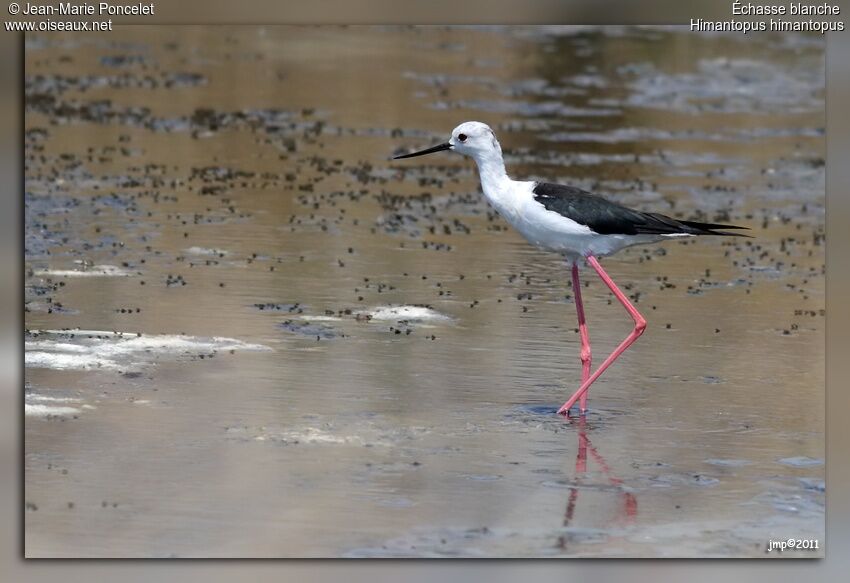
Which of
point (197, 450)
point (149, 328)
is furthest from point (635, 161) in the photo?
point (197, 450)

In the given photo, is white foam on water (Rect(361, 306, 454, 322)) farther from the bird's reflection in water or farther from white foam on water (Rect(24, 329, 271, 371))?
the bird's reflection in water

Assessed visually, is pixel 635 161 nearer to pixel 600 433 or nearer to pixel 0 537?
pixel 600 433

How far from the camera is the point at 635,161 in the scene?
14.2 meters

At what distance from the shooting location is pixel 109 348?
329 inches

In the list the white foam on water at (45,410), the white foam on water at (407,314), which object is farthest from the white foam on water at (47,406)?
the white foam on water at (407,314)

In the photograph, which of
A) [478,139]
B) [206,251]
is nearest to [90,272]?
[206,251]

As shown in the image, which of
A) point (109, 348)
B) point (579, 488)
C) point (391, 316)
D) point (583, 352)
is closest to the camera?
point (579, 488)

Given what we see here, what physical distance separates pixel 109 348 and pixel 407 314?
181cm

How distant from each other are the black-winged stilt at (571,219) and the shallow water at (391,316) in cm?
63

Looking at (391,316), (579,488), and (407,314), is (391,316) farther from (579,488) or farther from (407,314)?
(579,488)

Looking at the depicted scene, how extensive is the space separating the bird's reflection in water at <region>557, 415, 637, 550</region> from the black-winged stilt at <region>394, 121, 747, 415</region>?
425 millimetres

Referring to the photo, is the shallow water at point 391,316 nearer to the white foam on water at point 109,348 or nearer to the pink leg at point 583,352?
the white foam on water at point 109,348

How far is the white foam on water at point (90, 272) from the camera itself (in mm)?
9695

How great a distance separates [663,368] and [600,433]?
1.22m
